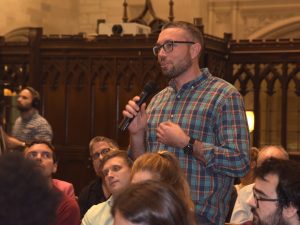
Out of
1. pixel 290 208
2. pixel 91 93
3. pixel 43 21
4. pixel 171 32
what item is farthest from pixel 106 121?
pixel 290 208

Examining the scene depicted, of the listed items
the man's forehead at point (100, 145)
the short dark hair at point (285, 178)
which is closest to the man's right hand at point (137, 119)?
the short dark hair at point (285, 178)

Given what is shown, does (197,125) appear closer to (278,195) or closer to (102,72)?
(278,195)

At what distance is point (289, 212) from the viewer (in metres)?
2.91

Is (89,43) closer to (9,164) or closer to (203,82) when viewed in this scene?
(203,82)

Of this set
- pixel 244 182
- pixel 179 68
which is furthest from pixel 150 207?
pixel 244 182

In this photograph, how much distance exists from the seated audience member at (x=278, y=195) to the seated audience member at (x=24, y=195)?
1185mm

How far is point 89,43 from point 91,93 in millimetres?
606

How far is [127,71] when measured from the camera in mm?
8633

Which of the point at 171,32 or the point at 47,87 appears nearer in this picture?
the point at 171,32

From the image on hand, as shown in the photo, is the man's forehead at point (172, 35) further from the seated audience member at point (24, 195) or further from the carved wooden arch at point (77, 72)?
the carved wooden arch at point (77, 72)

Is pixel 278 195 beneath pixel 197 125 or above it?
beneath

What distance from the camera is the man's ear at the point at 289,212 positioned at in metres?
2.90

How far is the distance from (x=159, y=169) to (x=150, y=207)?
1.10 metres

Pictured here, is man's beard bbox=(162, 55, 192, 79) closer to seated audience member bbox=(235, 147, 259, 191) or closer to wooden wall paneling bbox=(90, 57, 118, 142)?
seated audience member bbox=(235, 147, 259, 191)
